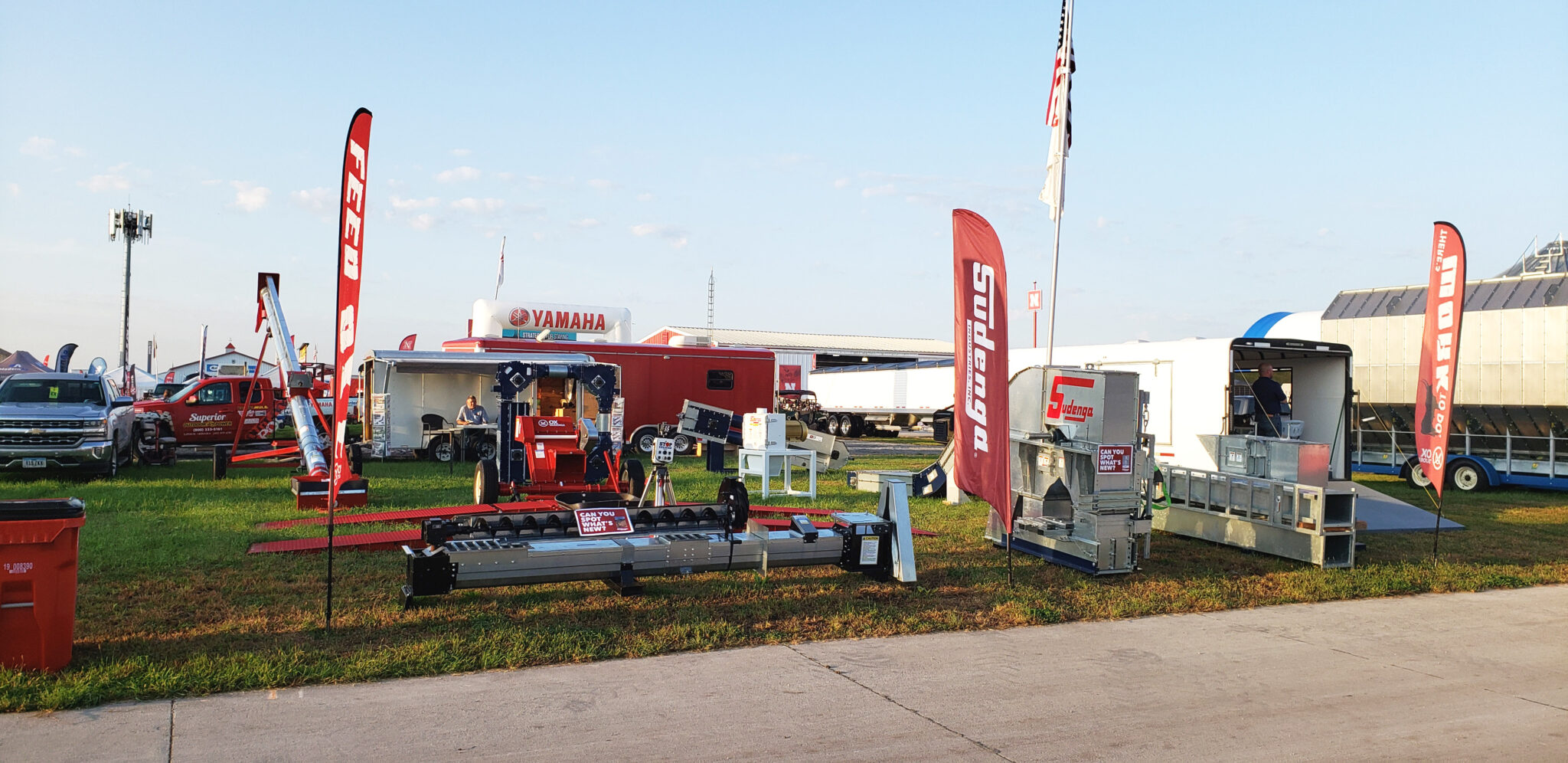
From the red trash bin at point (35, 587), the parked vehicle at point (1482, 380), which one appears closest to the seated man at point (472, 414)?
the red trash bin at point (35, 587)

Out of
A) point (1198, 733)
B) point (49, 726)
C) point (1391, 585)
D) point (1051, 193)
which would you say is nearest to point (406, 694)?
point (49, 726)

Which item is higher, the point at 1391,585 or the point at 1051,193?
the point at 1051,193

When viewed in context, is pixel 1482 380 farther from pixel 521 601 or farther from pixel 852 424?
pixel 852 424

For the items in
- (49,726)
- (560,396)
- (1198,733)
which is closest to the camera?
(49,726)

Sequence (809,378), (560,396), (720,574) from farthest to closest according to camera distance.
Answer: (809,378), (560,396), (720,574)

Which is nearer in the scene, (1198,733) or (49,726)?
(49,726)

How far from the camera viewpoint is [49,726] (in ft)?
15.6

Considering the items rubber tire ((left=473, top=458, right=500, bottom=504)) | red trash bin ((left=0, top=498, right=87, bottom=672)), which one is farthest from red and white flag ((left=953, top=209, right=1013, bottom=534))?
rubber tire ((left=473, top=458, right=500, bottom=504))

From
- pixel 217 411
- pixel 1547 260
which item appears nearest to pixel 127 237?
pixel 217 411

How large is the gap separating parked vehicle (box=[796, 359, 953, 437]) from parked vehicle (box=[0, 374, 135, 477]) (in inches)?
751

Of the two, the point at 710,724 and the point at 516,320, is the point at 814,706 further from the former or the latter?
the point at 516,320

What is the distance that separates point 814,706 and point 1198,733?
6.45 ft

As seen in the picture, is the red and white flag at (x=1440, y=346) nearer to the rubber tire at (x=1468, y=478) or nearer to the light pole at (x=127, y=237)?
the rubber tire at (x=1468, y=478)

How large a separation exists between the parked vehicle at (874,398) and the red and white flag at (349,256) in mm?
23590
